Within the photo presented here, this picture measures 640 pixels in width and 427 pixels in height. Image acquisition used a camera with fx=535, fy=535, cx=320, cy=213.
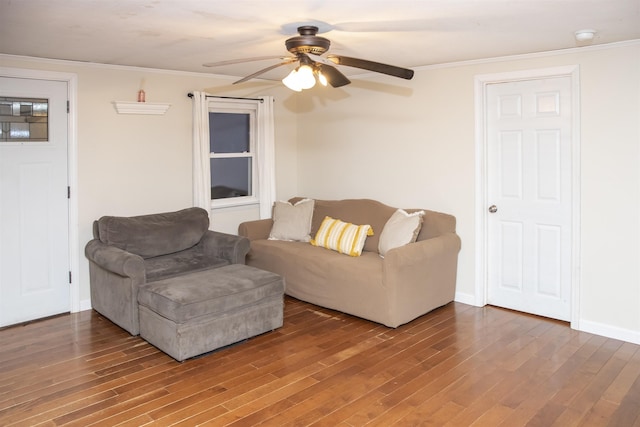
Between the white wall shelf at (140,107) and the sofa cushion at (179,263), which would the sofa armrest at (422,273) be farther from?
the white wall shelf at (140,107)

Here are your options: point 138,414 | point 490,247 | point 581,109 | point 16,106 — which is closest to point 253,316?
point 138,414

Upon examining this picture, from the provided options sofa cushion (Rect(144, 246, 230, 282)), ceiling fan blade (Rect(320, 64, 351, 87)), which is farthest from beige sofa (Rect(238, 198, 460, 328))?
ceiling fan blade (Rect(320, 64, 351, 87))

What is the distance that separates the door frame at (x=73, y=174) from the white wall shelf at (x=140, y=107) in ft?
1.24

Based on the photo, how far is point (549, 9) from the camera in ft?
9.76

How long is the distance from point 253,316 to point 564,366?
2215 mm

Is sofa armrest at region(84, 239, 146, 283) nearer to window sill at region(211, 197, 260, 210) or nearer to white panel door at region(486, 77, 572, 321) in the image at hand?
window sill at region(211, 197, 260, 210)

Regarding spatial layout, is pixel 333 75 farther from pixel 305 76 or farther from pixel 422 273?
pixel 422 273

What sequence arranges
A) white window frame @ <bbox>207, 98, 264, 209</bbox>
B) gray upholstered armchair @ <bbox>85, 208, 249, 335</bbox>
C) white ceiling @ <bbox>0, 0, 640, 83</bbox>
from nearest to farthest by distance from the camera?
1. white ceiling @ <bbox>0, 0, 640, 83</bbox>
2. gray upholstered armchair @ <bbox>85, 208, 249, 335</bbox>
3. white window frame @ <bbox>207, 98, 264, 209</bbox>

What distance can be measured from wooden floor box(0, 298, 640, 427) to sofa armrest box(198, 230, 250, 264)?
788 millimetres

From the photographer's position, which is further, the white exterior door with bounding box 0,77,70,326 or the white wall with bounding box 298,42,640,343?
the white exterior door with bounding box 0,77,70,326

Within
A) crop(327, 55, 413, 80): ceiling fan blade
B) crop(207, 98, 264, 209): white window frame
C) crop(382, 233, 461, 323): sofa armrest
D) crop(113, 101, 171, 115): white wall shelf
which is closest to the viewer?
crop(327, 55, 413, 80): ceiling fan blade

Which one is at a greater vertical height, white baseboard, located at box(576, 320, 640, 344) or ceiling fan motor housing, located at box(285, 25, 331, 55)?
ceiling fan motor housing, located at box(285, 25, 331, 55)

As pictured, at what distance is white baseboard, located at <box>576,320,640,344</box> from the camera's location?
4.01 m

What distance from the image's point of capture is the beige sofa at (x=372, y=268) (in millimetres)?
4305
